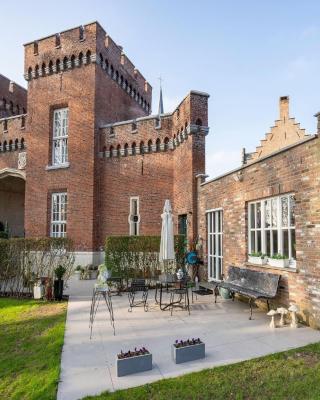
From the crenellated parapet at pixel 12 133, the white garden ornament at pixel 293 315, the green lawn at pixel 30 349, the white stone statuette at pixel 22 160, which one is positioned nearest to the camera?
the green lawn at pixel 30 349

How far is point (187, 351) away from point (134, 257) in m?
7.33

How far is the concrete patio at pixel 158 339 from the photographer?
4.29 m

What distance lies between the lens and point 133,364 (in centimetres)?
438

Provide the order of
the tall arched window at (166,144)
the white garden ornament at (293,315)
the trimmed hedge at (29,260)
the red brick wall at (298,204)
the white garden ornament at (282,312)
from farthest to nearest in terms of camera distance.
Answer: the tall arched window at (166,144)
the trimmed hedge at (29,260)
the white garden ornament at (282,312)
the white garden ornament at (293,315)
the red brick wall at (298,204)

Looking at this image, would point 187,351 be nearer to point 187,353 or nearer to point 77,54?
point 187,353

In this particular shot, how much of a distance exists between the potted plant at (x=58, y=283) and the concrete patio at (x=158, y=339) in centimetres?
144

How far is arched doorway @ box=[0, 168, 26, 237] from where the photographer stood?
22.0m

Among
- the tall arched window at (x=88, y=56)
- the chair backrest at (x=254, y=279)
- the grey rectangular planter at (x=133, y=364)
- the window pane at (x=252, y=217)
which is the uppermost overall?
the tall arched window at (x=88, y=56)

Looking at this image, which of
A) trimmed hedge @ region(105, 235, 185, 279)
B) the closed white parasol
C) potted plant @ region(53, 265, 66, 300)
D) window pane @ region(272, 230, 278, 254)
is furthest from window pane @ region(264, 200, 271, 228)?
potted plant @ region(53, 265, 66, 300)

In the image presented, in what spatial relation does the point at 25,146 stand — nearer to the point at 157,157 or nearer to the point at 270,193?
the point at 157,157

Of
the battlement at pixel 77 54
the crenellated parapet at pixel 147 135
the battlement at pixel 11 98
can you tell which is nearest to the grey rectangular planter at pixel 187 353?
the crenellated parapet at pixel 147 135

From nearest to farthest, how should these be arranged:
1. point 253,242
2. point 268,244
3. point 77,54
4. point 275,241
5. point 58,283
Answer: point 275,241
point 268,244
point 253,242
point 58,283
point 77,54

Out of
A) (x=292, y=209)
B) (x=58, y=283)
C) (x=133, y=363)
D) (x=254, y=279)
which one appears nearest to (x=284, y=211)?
(x=292, y=209)

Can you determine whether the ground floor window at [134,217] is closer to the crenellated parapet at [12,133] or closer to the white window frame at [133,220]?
the white window frame at [133,220]
